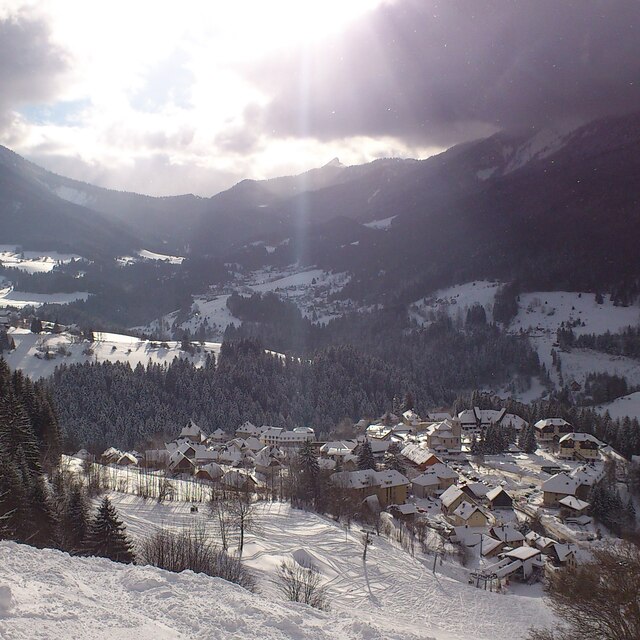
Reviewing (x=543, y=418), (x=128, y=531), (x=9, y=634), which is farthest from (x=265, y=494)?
(x=543, y=418)

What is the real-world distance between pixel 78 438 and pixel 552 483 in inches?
2326

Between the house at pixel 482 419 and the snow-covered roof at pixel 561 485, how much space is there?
2596 centimetres

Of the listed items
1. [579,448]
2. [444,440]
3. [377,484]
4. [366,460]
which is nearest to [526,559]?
[377,484]

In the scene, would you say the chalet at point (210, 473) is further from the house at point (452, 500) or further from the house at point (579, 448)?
the house at point (579, 448)

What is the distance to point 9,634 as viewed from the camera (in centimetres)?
910

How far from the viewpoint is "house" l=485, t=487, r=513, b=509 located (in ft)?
166

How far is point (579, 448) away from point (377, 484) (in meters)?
30.9

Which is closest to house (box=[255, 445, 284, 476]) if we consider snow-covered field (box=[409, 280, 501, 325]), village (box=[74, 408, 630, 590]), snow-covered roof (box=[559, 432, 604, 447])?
village (box=[74, 408, 630, 590])

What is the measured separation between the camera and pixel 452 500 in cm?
4897

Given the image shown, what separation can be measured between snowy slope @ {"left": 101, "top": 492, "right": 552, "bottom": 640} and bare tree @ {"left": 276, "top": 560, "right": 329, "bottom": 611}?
0.58 metres

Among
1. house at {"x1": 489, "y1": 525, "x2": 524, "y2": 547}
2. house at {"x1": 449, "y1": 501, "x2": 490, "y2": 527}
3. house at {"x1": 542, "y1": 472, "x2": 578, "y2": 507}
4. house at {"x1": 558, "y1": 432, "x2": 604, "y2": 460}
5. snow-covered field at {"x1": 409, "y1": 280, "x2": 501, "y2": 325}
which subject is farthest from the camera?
snow-covered field at {"x1": 409, "y1": 280, "x2": 501, "y2": 325}

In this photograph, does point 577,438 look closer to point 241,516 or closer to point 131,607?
point 241,516

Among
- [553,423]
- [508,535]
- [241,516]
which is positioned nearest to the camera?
[241,516]

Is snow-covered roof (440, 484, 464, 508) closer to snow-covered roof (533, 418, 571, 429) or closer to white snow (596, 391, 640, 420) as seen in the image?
snow-covered roof (533, 418, 571, 429)
